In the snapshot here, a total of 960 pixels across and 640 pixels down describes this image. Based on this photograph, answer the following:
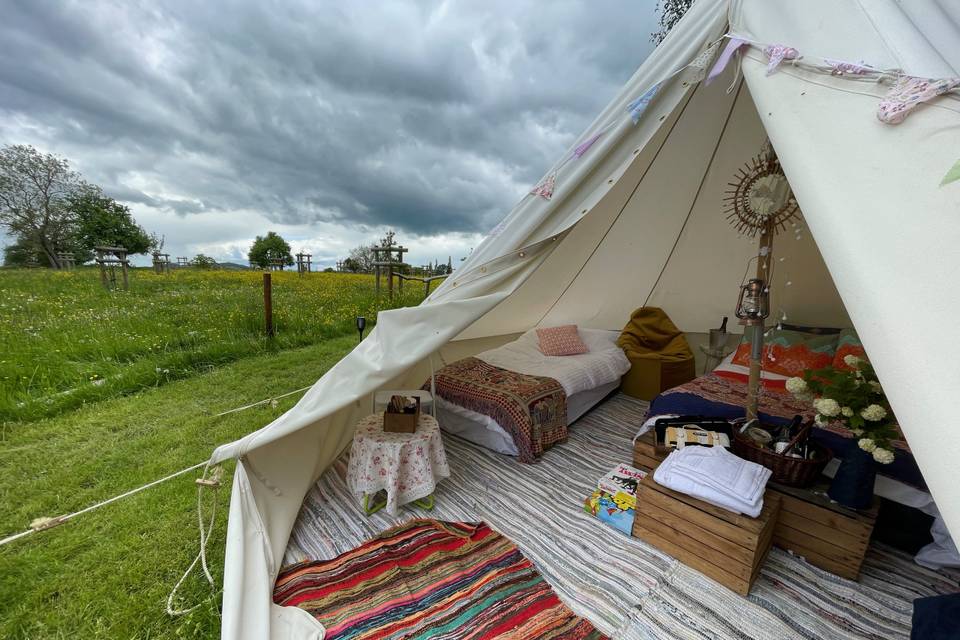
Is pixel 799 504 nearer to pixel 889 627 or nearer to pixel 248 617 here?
pixel 889 627

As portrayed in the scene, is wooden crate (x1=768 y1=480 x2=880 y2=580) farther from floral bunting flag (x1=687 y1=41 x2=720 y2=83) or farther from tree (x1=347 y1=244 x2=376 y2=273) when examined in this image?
tree (x1=347 y1=244 x2=376 y2=273)

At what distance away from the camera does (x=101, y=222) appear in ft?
50.2

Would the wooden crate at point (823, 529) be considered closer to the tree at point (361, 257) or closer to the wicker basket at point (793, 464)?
the wicker basket at point (793, 464)

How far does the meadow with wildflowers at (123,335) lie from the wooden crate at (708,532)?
440 centimetres

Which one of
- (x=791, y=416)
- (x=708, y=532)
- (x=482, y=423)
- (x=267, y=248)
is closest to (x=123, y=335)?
(x=482, y=423)

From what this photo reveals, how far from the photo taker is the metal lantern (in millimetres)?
1912

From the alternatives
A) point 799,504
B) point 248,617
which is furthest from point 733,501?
point 248,617

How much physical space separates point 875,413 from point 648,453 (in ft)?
3.49

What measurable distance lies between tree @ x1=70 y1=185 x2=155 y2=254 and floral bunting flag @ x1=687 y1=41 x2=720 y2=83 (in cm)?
1901

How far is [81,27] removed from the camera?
271 cm

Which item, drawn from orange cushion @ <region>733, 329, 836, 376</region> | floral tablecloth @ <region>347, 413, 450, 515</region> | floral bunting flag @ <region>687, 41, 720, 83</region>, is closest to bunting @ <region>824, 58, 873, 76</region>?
floral bunting flag @ <region>687, 41, 720, 83</region>

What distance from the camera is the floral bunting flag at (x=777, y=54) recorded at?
1148 mm

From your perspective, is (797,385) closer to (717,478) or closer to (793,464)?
(793,464)

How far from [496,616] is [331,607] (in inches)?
28.2
